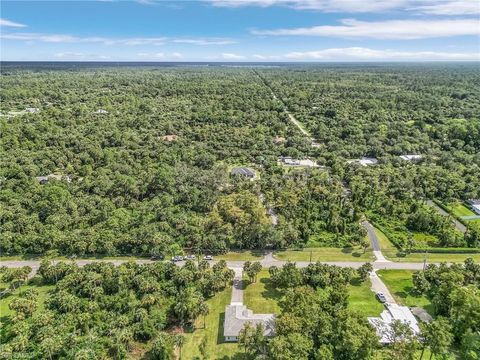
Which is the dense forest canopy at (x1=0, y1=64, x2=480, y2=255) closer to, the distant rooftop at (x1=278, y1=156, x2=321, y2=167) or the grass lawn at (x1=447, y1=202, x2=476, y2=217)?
the distant rooftop at (x1=278, y1=156, x2=321, y2=167)

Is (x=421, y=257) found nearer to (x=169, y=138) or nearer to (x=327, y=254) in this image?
(x=327, y=254)

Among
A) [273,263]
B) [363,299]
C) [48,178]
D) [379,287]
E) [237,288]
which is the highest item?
[48,178]

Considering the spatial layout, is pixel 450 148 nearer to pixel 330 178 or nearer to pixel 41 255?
pixel 330 178

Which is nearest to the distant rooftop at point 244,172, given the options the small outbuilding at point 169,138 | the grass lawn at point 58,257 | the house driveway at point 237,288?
the small outbuilding at point 169,138

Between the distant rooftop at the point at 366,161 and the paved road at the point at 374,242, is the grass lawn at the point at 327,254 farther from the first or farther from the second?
the distant rooftop at the point at 366,161

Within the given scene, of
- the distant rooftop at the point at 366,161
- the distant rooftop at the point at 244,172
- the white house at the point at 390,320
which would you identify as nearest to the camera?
the white house at the point at 390,320

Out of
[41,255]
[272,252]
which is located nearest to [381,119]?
[272,252]

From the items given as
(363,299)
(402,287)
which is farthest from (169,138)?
(402,287)
